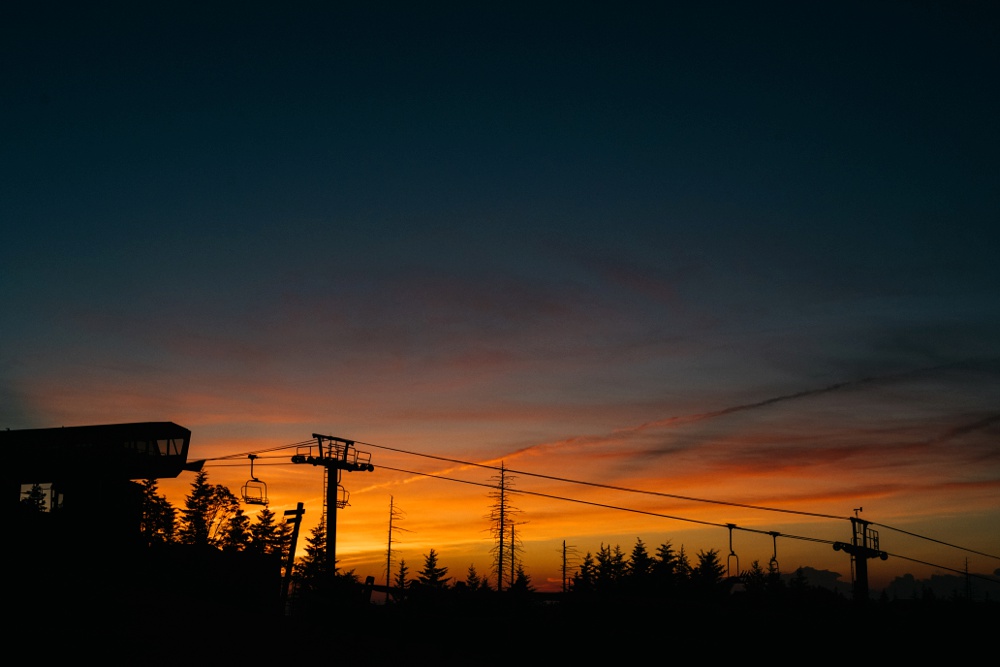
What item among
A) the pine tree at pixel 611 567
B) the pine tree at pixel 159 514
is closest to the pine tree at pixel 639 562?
the pine tree at pixel 611 567

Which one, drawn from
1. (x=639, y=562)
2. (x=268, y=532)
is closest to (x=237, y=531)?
(x=268, y=532)

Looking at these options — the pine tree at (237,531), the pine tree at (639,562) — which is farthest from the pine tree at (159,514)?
the pine tree at (639,562)

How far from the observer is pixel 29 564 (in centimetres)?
2453

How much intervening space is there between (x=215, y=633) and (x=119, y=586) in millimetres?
5668

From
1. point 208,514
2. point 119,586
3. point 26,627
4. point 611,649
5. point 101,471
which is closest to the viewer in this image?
point 26,627

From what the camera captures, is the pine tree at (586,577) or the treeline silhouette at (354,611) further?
the pine tree at (586,577)

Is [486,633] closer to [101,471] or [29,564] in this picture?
[29,564]

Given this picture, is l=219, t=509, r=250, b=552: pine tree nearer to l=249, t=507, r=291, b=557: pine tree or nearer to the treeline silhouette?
l=249, t=507, r=291, b=557: pine tree

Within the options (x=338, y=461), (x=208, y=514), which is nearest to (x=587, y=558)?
(x=208, y=514)

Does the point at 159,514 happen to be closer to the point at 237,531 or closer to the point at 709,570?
the point at 237,531

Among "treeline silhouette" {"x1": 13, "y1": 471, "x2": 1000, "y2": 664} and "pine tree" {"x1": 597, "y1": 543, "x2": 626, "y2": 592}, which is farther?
"pine tree" {"x1": 597, "y1": 543, "x2": 626, "y2": 592}

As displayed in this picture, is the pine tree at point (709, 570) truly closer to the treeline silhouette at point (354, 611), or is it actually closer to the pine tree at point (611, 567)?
the pine tree at point (611, 567)

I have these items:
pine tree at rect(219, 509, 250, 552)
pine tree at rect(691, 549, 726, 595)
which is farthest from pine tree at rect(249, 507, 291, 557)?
pine tree at rect(691, 549, 726, 595)

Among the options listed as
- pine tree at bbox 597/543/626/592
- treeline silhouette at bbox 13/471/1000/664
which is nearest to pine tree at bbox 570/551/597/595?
pine tree at bbox 597/543/626/592
